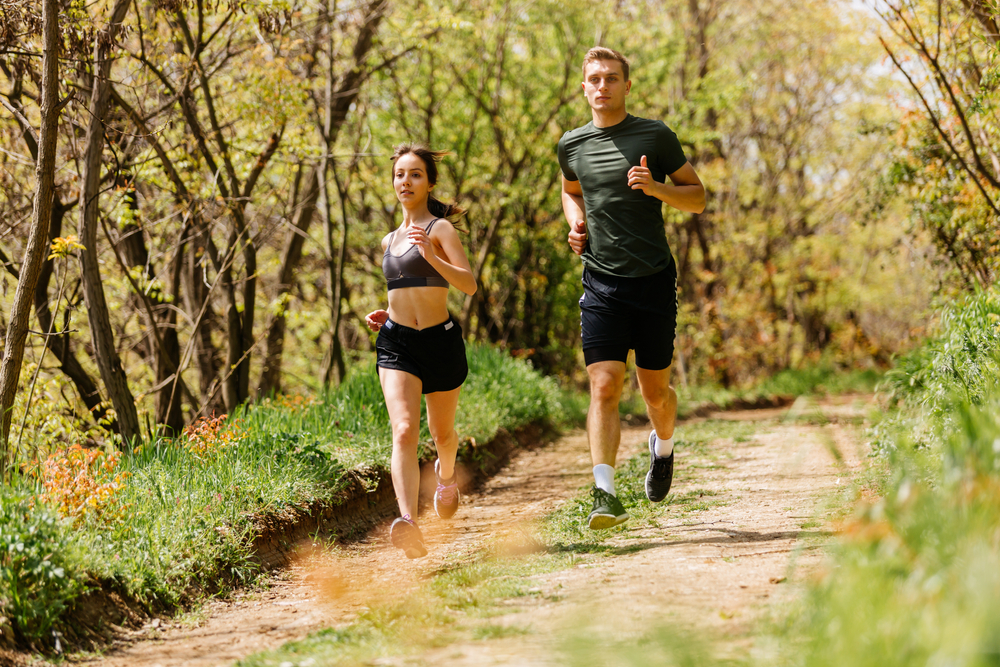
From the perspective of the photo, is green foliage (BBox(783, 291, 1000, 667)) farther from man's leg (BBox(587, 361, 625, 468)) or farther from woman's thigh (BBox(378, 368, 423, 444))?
woman's thigh (BBox(378, 368, 423, 444))

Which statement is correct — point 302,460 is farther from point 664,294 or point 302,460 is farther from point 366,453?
point 664,294

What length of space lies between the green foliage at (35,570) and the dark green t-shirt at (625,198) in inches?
105

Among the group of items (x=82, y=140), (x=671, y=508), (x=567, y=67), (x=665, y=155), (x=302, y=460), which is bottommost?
(x=671, y=508)

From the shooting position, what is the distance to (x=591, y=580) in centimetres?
328

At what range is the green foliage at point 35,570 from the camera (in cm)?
302

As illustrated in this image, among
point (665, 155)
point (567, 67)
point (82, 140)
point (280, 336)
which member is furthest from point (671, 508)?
point (567, 67)

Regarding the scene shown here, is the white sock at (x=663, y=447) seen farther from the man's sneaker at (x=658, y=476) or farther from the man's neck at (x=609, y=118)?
the man's neck at (x=609, y=118)

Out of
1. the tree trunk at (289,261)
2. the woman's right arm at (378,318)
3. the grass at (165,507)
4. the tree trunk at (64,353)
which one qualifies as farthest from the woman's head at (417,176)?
the tree trunk at (289,261)

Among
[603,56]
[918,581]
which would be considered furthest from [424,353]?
[918,581]

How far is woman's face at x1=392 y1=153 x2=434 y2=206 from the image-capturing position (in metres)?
4.43

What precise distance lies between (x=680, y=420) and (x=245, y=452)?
28.6ft

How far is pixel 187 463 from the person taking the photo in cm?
458

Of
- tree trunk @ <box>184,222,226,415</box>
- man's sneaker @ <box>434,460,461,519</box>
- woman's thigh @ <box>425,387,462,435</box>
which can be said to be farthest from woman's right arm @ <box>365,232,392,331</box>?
tree trunk @ <box>184,222,226,415</box>

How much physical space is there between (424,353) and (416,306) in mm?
243
